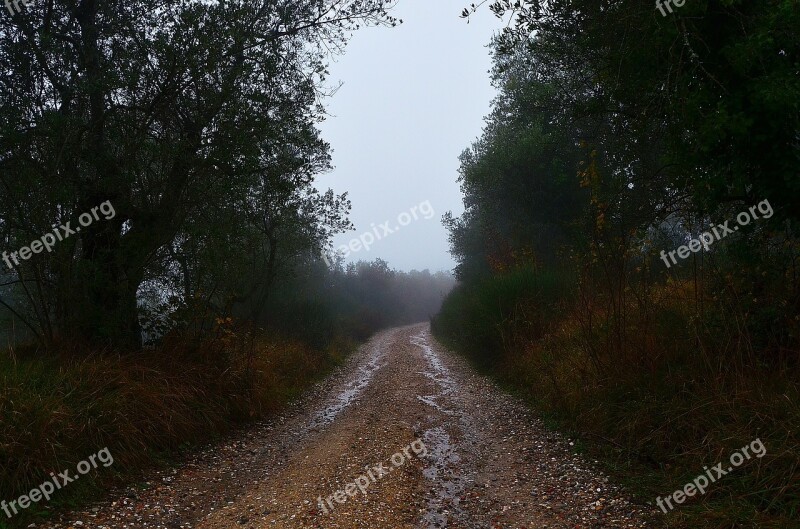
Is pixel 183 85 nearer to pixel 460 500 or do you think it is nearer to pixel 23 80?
pixel 23 80

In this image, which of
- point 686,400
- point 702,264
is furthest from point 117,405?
point 702,264

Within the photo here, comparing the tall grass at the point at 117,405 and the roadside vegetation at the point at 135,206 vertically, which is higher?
the roadside vegetation at the point at 135,206

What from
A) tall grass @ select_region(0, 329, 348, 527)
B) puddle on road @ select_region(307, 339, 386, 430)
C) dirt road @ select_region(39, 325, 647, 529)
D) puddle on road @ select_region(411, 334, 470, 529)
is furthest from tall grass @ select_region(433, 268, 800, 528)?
tall grass @ select_region(0, 329, 348, 527)

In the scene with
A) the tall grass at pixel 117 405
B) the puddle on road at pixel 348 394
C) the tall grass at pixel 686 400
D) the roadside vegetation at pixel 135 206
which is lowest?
the tall grass at pixel 686 400

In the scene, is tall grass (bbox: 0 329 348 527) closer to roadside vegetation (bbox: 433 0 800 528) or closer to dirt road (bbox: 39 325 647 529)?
dirt road (bbox: 39 325 647 529)

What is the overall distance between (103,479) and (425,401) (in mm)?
6359

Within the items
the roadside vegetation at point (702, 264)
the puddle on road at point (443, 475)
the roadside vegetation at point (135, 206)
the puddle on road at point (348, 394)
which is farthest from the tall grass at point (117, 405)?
the roadside vegetation at point (702, 264)

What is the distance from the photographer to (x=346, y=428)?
27.8ft

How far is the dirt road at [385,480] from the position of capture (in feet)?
16.1

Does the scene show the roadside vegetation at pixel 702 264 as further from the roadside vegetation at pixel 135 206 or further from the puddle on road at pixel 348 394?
the roadside vegetation at pixel 135 206

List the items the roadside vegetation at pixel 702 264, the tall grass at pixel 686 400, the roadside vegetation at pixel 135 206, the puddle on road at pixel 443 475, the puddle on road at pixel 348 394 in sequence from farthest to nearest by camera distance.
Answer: the puddle on road at pixel 348 394, the roadside vegetation at pixel 135 206, the puddle on road at pixel 443 475, the roadside vegetation at pixel 702 264, the tall grass at pixel 686 400

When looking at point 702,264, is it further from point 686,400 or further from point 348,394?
point 348,394

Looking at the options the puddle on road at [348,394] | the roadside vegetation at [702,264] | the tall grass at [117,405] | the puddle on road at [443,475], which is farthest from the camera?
the puddle on road at [348,394]

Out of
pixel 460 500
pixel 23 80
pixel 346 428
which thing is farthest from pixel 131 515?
pixel 23 80
